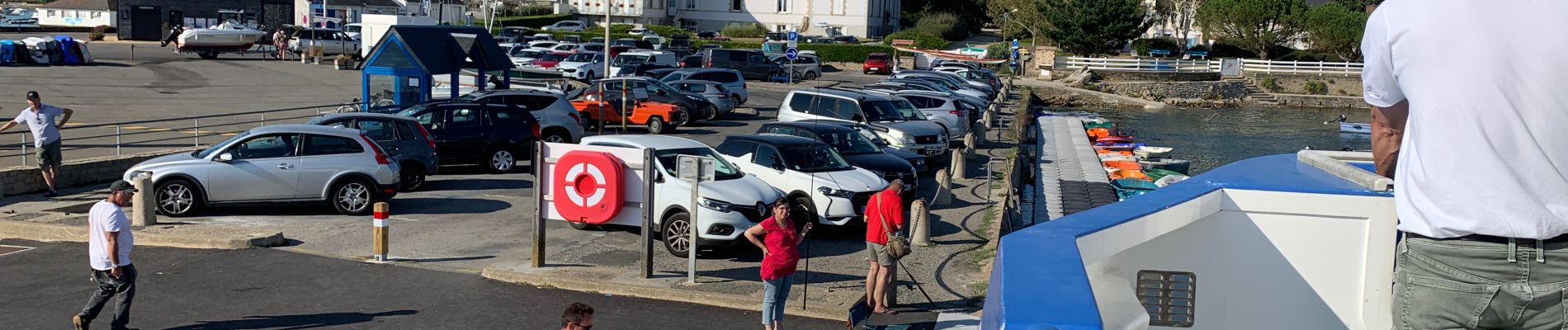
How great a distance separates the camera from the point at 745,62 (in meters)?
58.3

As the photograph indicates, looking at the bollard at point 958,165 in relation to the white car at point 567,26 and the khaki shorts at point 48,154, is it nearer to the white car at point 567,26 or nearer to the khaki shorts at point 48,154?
the khaki shorts at point 48,154

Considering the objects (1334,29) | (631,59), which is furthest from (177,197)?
(1334,29)

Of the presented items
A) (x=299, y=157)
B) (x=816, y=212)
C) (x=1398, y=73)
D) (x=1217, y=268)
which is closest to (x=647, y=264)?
(x=816, y=212)

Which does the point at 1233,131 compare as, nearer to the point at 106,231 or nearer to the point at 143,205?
the point at 143,205

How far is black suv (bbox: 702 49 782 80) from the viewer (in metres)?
57.6

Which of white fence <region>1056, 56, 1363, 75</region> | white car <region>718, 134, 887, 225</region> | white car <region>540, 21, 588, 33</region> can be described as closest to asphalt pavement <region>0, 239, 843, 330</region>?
white car <region>718, 134, 887, 225</region>

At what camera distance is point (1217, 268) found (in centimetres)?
416

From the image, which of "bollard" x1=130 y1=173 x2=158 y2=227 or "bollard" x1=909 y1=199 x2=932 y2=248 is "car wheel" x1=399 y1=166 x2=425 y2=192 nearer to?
"bollard" x1=130 y1=173 x2=158 y2=227

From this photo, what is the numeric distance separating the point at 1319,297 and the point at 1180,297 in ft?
1.42

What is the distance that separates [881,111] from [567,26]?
67125mm

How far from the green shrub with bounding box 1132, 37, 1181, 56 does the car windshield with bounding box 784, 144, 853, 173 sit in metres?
63.7

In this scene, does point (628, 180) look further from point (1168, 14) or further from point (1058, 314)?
point (1168, 14)

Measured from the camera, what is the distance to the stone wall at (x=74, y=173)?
19.4m

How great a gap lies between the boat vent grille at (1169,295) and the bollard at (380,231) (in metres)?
11.9
